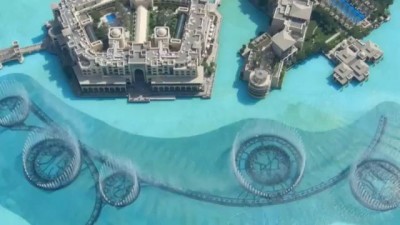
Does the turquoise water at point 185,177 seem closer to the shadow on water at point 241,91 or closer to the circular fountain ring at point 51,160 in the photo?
the circular fountain ring at point 51,160

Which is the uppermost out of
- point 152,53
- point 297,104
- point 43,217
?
point 152,53

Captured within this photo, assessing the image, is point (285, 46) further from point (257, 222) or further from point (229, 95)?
point (257, 222)

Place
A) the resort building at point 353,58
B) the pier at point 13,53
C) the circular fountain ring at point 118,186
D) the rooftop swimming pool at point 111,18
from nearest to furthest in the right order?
the circular fountain ring at point 118,186 < the resort building at point 353,58 < the pier at point 13,53 < the rooftop swimming pool at point 111,18

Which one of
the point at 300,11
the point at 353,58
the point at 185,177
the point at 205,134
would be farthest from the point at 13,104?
the point at 353,58

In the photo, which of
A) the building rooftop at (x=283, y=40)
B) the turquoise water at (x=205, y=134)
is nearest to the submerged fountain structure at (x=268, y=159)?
the turquoise water at (x=205, y=134)

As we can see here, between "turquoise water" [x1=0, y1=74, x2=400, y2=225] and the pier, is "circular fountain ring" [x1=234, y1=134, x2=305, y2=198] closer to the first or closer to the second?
"turquoise water" [x1=0, y1=74, x2=400, y2=225]

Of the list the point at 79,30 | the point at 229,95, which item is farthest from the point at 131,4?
the point at 229,95

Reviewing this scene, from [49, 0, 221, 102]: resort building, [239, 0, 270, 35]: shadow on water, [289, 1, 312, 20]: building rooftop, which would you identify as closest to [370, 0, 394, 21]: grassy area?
[289, 1, 312, 20]: building rooftop
